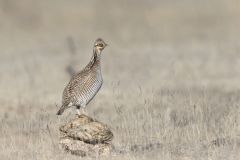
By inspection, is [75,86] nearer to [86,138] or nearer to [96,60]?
[96,60]

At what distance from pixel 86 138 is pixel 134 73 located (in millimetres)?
13214

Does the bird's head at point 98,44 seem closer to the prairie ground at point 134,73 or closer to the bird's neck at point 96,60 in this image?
the bird's neck at point 96,60

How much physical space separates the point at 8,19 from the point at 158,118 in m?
27.1

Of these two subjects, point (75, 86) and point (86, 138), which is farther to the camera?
point (75, 86)

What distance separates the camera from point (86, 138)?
13547 millimetres

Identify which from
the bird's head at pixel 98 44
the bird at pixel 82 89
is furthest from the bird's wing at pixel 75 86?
the bird's head at pixel 98 44

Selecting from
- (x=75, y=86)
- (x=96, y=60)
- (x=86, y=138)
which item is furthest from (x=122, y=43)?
(x=86, y=138)

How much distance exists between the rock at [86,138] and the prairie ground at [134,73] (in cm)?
18

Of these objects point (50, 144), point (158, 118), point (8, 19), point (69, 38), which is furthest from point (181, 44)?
point (50, 144)

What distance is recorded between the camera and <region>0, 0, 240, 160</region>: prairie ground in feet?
48.6

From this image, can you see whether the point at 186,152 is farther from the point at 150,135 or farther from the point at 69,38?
the point at 69,38

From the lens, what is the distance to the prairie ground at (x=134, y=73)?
14828mm

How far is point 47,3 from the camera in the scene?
148 feet

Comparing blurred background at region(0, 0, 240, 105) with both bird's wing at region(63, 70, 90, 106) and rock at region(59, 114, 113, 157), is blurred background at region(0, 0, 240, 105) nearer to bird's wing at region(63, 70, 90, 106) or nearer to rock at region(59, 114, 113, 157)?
bird's wing at region(63, 70, 90, 106)
